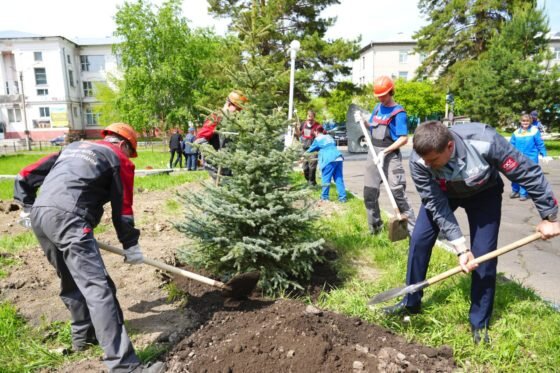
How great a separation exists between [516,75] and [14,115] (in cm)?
5572

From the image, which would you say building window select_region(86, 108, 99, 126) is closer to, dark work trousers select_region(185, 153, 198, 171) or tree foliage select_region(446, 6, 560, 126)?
dark work trousers select_region(185, 153, 198, 171)

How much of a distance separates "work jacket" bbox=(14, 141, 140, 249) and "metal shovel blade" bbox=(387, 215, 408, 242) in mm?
2992

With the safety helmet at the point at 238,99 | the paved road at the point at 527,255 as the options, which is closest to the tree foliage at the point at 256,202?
the safety helmet at the point at 238,99

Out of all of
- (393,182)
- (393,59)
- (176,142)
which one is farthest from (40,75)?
(393,182)

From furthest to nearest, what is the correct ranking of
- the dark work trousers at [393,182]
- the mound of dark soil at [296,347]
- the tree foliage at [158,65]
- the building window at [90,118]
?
1. the building window at [90,118]
2. the tree foliage at [158,65]
3. the dark work trousers at [393,182]
4. the mound of dark soil at [296,347]

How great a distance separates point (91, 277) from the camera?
9.00ft

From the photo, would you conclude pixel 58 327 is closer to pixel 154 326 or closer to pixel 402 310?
pixel 154 326

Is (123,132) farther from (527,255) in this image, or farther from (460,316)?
(527,255)

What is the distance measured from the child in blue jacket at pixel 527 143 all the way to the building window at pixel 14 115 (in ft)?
191

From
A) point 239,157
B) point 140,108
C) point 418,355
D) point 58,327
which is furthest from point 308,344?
point 140,108

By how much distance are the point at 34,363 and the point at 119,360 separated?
0.77 metres

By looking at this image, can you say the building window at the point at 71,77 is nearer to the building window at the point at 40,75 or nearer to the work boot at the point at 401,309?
the building window at the point at 40,75

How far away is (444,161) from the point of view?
2705 millimetres

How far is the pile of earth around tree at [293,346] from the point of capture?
2561mm
